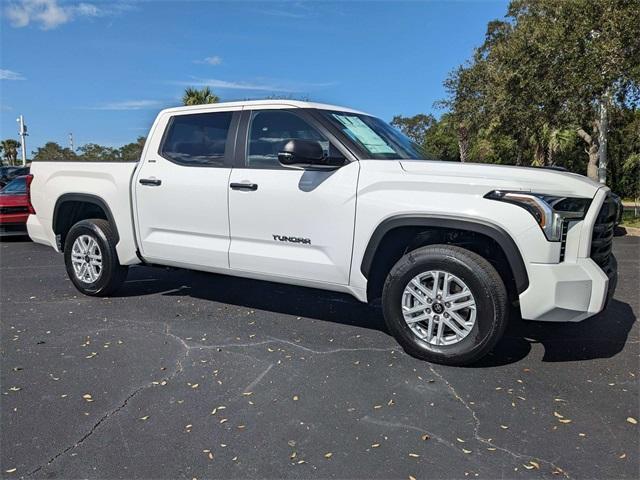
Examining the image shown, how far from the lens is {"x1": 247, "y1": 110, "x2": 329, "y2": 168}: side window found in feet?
14.7

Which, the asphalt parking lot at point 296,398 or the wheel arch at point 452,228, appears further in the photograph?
the wheel arch at point 452,228

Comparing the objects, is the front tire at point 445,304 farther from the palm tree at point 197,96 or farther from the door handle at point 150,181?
the palm tree at point 197,96

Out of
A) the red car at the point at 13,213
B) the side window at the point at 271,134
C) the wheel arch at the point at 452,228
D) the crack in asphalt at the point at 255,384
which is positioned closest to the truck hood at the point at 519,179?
the wheel arch at the point at 452,228

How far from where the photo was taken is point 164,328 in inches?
187

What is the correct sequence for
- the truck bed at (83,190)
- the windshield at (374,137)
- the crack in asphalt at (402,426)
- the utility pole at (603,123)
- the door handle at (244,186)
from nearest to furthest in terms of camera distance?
the crack in asphalt at (402,426) → the windshield at (374,137) → the door handle at (244,186) → the truck bed at (83,190) → the utility pole at (603,123)

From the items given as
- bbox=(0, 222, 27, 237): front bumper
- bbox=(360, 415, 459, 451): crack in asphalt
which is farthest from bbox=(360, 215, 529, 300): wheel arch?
bbox=(0, 222, 27, 237): front bumper

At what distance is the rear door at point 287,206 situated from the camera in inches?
162

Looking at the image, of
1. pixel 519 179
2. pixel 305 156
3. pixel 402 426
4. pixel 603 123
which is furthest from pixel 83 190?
pixel 603 123

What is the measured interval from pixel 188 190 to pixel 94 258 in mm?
1589

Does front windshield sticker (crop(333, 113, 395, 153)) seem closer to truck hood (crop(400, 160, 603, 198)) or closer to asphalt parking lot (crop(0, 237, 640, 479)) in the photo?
truck hood (crop(400, 160, 603, 198))

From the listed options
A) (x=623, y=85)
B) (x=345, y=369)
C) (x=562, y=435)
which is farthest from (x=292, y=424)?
(x=623, y=85)

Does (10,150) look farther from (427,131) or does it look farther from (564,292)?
(564,292)

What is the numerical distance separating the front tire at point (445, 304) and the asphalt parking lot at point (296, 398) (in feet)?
0.57

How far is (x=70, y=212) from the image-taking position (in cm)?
601
